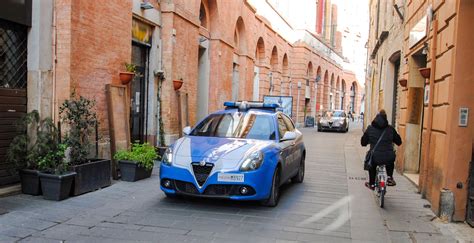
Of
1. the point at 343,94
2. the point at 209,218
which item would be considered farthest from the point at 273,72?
the point at 343,94

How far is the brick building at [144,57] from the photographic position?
7.83m

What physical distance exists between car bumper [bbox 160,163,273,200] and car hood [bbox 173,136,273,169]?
0.17 metres

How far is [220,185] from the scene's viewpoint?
6566 millimetres

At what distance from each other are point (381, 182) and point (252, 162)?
2.34m

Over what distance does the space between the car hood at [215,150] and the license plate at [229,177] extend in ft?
0.42

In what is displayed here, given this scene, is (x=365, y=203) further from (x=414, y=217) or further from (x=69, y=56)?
(x=69, y=56)

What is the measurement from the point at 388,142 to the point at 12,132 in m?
6.44

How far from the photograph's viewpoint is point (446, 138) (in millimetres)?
6734

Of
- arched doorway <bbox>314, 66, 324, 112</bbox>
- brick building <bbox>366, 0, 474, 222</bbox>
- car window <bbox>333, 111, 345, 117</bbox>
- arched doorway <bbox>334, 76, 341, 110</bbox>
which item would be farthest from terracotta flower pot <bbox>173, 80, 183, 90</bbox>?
arched doorway <bbox>334, 76, 341, 110</bbox>

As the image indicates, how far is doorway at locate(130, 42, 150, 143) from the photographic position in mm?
11570

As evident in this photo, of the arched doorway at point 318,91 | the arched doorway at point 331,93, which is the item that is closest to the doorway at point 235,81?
the arched doorway at point 318,91

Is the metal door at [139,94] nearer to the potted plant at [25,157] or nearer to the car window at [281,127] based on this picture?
the potted plant at [25,157]

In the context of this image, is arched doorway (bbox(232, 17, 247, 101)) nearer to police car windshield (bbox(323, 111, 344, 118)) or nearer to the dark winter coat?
police car windshield (bbox(323, 111, 344, 118))

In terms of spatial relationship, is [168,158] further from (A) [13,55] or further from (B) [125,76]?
(B) [125,76]
